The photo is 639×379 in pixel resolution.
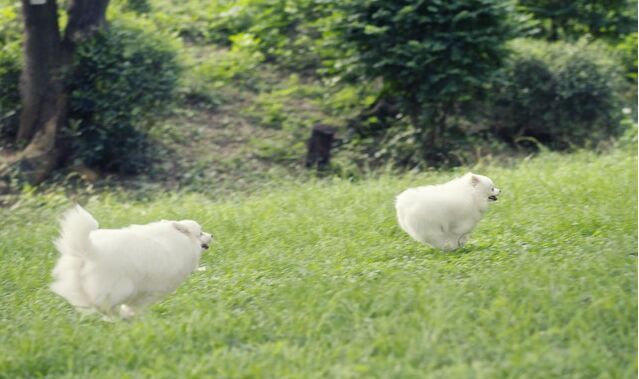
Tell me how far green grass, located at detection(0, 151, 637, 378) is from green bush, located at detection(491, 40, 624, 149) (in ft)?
19.4

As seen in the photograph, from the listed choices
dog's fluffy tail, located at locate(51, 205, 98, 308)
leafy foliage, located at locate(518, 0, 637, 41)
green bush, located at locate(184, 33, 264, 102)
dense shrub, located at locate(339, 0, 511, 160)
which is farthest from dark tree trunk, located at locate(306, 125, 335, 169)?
dog's fluffy tail, located at locate(51, 205, 98, 308)

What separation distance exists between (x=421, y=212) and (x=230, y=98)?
932cm

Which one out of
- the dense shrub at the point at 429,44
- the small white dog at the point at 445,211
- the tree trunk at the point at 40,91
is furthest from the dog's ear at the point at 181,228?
the dense shrub at the point at 429,44

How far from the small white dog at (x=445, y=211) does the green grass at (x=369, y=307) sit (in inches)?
6.9

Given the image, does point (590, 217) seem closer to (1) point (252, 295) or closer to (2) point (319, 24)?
(1) point (252, 295)

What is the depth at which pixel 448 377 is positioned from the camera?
492cm

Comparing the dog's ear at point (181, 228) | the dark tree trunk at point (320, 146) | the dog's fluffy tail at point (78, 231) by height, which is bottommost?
the dark tree trunk at point (320, 146)

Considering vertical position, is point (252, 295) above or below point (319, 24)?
above

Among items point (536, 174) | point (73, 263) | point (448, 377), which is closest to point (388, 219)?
point (536, 174)

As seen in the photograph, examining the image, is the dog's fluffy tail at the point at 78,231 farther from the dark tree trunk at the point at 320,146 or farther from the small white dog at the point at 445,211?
the dark tree trunk at the point at 320,146

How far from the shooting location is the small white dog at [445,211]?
7.62 m

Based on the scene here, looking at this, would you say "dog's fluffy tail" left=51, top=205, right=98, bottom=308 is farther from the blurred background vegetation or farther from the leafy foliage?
the leafy foliage

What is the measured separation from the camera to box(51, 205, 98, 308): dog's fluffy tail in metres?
5.92

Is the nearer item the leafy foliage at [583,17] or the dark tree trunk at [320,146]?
the dark tree trunk at [320,146]
